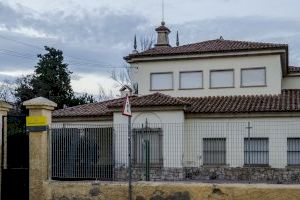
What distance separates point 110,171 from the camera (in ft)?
57.1

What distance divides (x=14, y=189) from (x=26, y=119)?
1826 millimetres

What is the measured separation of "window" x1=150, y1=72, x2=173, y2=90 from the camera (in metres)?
31.0

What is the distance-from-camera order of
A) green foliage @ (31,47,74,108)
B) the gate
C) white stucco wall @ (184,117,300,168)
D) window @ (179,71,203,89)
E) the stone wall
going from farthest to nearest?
green foliage @ (31,47,74,108) < window @ (179,71,203,89) < white stucco wall @ (184,117,300,168) < the gate < the stone wall

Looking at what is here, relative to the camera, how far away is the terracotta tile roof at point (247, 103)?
1048 inches

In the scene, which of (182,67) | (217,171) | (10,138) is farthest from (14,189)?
(182,67)

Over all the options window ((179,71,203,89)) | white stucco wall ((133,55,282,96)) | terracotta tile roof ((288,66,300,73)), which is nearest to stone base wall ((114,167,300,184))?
white stucco wall ((133,55,282,96))

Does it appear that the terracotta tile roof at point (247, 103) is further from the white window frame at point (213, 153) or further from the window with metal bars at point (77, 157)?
the window with metal bars at point (77, 157)

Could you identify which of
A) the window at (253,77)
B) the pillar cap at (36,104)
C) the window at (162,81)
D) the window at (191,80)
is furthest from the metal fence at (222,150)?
the pillar cap at (36,104)

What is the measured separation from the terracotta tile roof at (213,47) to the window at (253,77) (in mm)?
1193

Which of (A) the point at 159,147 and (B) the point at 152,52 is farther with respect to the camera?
(B) the point at 152,52

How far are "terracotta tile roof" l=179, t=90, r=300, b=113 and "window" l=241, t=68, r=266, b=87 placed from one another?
30.7 inches

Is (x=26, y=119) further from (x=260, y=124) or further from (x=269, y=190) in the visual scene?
(x=260, y=124)

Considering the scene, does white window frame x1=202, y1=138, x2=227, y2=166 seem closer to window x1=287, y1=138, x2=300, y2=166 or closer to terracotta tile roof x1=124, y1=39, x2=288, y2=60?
window x1=287, y1=138, x2=300, y2=166

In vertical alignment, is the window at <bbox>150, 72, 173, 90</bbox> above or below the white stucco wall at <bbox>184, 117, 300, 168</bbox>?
above
